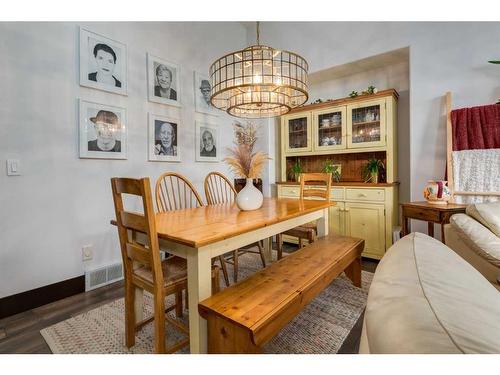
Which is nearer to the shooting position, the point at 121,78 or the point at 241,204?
the point at 241,204

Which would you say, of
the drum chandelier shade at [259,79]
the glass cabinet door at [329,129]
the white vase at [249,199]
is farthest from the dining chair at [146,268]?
the glass cabinet door at [329,129]

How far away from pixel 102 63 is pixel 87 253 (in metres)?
1.74

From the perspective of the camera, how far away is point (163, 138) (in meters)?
2.89

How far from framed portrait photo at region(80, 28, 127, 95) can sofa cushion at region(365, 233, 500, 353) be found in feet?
8.74

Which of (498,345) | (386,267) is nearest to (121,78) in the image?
(386,267)

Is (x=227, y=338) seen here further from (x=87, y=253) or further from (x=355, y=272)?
(x=87, y=253)

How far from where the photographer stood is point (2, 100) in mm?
1882

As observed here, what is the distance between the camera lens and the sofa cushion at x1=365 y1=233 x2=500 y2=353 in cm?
44

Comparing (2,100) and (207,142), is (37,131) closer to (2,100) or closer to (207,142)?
(2,100)

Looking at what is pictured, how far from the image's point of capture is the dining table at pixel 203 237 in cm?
121

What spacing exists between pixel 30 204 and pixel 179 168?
4.67ft

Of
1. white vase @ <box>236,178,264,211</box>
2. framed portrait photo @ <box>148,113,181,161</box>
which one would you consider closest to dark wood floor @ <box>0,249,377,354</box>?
white vase @ <box>236,178,264,211</box>

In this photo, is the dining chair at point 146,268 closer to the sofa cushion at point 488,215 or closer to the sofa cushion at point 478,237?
the sofa cushion at point 478,237

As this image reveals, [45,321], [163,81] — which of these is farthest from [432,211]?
[45,321]
